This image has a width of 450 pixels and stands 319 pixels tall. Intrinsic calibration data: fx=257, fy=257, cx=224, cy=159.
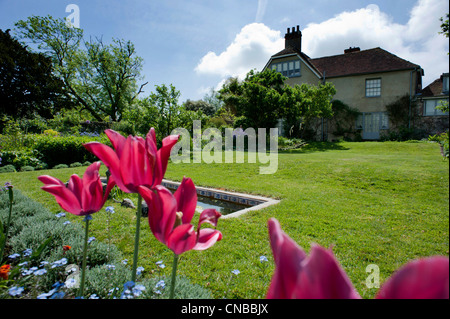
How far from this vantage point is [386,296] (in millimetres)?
266

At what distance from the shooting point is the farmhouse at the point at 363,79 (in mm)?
17766

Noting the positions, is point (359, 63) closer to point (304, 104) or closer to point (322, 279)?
point (304, 104)

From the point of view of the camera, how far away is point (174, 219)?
21.8 inches

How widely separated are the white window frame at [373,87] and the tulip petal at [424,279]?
71.8 ft

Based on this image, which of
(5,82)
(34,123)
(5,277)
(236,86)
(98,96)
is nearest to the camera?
(5,277)

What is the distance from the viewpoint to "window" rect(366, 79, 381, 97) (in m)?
18.6

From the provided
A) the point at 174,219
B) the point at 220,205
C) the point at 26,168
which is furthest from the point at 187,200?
the point at 26,168

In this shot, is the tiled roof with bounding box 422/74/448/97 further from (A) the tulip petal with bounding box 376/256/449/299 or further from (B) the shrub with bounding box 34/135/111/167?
(A) the tulip petal with bounding box 376/256/449/299

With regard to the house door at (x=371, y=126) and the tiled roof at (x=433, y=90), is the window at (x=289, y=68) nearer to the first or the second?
the house door at (x=371, y=126)

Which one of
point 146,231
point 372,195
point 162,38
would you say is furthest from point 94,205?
point 372,195

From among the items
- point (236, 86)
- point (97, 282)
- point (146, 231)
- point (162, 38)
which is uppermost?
point (236, 86)

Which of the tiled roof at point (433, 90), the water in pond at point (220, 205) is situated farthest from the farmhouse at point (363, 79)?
the water in pond at point (220, 205)
